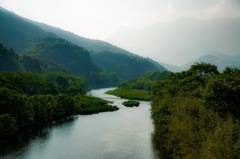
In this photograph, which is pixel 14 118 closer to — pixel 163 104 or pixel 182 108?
pixel 163 104

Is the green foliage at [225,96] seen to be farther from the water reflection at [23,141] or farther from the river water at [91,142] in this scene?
the water reflection at [23,141]

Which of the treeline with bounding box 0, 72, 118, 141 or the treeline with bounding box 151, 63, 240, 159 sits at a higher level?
the treeline with bounding box 151, 63, 240, 159

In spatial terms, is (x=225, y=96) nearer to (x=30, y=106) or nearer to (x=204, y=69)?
(x=204, y=69)

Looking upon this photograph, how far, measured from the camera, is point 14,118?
240 ft

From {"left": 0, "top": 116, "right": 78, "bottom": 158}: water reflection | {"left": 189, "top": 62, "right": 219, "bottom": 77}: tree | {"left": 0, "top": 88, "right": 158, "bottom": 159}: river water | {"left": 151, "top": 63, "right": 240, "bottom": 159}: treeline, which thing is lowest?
{"left": 0, "top": 116, "right": 78, "bottom": 158}: water reflection

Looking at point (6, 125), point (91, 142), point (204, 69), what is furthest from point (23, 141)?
point (204, 69)

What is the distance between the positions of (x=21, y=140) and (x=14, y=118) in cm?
712

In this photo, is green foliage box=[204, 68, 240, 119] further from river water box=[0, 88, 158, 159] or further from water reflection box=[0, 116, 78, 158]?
water reflection box=[0, 116, 78, 158]

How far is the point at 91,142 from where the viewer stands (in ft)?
229

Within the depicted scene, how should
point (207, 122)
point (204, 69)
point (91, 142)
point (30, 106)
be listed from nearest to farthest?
point (207, 122), point (91, 142), point (30, 106), point (204, 69)

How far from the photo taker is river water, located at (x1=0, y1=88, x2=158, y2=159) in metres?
59.0

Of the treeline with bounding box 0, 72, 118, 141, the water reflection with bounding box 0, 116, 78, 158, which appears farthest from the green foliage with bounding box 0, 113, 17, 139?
the water reflection with bounding box 0, 116, 78, 158

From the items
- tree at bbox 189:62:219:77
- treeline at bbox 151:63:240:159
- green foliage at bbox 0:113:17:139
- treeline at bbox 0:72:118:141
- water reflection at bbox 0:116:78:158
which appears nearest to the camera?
treeline at bbox 151:63:240:159

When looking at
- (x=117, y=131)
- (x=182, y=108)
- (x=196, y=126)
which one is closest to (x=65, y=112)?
(x=117, y=131)
